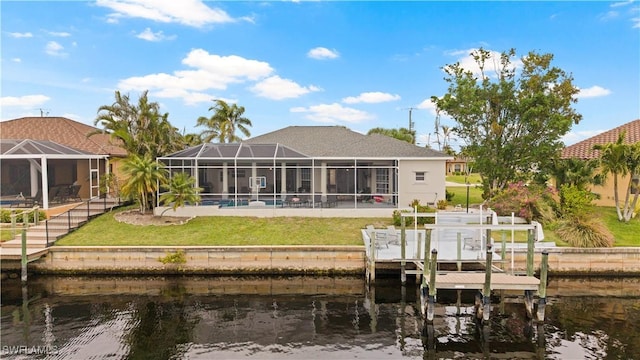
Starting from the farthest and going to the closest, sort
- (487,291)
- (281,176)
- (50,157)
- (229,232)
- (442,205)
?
(281,176), (442,205), (50,157), (229,232), (487,291)

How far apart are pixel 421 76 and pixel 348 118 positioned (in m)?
26.0

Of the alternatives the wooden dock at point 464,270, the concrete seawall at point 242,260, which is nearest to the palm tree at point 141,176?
the concrete seawall at point 242,260

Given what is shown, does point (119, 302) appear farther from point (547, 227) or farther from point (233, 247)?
point (547, 227)

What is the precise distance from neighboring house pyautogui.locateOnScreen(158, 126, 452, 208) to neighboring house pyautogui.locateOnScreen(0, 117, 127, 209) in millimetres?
5814

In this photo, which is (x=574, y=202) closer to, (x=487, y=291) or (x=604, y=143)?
(x=604, y=143)

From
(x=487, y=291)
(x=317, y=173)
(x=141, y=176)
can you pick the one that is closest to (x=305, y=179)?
(x=317, y=173)

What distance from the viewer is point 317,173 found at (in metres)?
24.4

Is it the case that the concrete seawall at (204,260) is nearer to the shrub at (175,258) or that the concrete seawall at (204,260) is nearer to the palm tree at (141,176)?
the shrub at (175,258)

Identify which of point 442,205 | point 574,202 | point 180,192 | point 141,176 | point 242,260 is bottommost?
point 242,260

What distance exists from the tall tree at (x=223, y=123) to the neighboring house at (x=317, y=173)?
12251mm

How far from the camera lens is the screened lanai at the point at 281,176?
22281mm

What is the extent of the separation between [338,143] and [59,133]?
1926cm

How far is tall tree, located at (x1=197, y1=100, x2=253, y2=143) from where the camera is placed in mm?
35812

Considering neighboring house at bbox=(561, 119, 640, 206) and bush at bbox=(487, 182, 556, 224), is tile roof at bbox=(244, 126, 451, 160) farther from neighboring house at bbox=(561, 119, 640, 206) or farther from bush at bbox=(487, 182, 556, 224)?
neighboring house at bbox=(561, 119, 640, 206)
